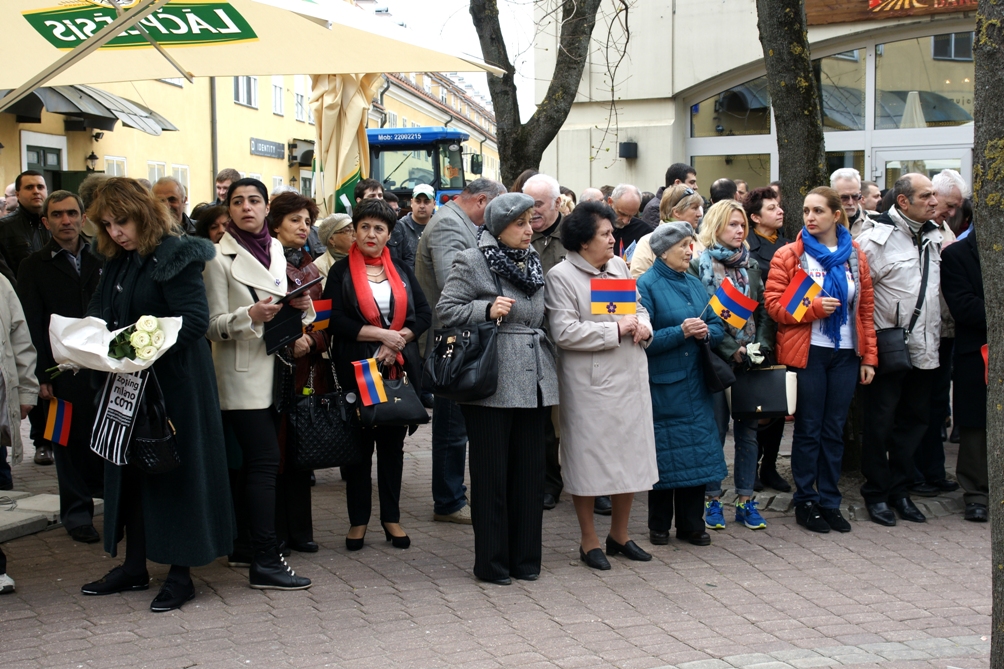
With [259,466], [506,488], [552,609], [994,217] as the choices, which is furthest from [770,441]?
[994,217]

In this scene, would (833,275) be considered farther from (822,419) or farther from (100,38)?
(100,38)

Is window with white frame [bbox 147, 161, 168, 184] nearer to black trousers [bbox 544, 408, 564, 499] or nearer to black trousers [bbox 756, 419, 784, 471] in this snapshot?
black trousers [bbox 544, 408, 564, 499]

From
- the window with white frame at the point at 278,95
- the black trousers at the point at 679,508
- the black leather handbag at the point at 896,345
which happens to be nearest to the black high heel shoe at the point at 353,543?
the black trousers at the point at 679,508

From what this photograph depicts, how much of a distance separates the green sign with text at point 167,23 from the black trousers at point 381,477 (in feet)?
7.57

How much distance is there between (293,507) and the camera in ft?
19.4

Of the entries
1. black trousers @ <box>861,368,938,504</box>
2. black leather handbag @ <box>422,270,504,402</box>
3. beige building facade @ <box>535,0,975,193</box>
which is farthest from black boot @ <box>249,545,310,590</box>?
beige building facade @ <box>535,0,975,193</box>

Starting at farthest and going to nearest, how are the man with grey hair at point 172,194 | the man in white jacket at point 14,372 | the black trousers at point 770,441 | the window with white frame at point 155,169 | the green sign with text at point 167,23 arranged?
the window with white frame at point 155,169, the black trousers at point 770,441, the man with grey hair at point 172,194, the green sign with text at point 167,23, the man in white jacket at point 14,372

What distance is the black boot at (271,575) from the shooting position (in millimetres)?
5270

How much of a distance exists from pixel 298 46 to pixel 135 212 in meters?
1.59

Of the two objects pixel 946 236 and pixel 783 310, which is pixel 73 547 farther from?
pixel 946 236

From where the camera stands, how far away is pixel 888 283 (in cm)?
664

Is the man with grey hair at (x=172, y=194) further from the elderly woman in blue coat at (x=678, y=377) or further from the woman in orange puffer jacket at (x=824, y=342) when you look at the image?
the woman in orange puffer jacket at (x=824, y=342)

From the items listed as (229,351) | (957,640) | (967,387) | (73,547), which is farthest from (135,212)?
(967,387)

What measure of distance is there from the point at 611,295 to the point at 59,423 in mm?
3157
